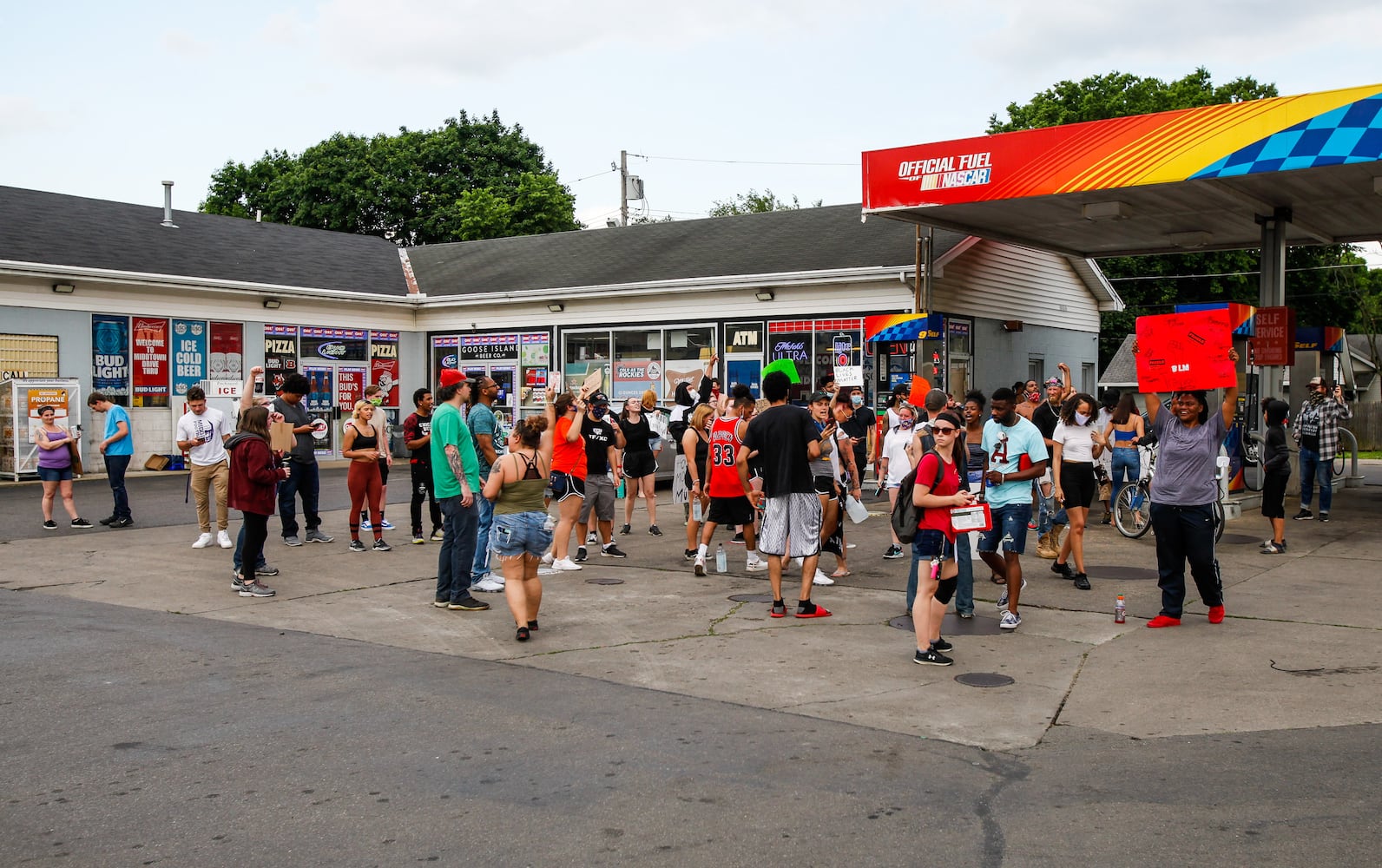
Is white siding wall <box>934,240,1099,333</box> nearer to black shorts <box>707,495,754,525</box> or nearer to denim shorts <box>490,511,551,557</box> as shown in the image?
black shorts <box>707,495,754,525</box>

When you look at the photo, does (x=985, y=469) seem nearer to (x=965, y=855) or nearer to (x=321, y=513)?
(x=965, y=855)

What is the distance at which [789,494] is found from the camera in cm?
870

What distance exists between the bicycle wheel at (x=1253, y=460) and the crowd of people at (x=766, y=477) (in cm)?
125

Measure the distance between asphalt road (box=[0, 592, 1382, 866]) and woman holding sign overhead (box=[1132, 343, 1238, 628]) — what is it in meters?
2.57

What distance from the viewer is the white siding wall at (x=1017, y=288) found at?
22.1m

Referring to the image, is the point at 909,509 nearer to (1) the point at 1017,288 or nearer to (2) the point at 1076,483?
(2) the point at 1076,483

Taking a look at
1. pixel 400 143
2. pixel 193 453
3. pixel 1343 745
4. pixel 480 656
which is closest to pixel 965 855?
pixel 1343 745

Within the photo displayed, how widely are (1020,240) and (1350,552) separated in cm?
993

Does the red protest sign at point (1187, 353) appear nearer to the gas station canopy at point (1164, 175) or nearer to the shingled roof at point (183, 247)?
the gas station canopy at point (1164, 175)

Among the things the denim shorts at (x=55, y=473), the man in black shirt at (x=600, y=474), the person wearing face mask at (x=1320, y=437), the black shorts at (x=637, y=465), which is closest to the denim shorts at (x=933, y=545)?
the man in black shirt at (x=600, y=474)

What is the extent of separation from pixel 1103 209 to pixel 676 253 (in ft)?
35.2

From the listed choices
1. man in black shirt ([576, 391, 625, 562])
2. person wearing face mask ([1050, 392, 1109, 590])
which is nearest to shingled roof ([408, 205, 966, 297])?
man in black shirt ([576, 391, 625, 562])

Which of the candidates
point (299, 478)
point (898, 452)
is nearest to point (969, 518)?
point (898, 452)

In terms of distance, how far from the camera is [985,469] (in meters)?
8.73
